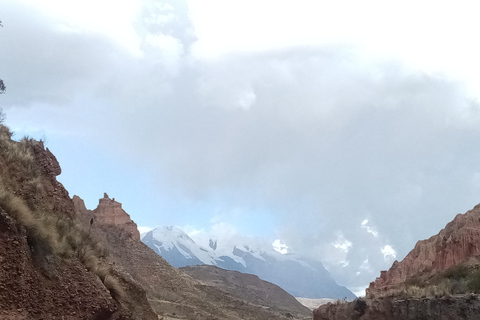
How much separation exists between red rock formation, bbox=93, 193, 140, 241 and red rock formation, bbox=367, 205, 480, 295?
51276 mm

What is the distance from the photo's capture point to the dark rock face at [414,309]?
1521 centimetres

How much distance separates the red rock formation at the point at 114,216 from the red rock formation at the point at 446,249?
51.3m

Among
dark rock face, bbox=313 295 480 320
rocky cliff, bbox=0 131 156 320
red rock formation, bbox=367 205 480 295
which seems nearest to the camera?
rocky cliff, bbox=0 131 156 320

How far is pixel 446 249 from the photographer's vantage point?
98.9 ft

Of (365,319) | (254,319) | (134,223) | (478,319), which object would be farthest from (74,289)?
(134,223)

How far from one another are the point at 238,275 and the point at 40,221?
456 ft

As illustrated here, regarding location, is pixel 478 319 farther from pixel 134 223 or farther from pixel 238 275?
pixel 238 275

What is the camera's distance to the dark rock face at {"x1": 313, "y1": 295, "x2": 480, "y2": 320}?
15211 mm

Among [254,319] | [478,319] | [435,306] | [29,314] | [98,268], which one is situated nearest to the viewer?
[29,314]

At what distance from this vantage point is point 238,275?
14275 cm

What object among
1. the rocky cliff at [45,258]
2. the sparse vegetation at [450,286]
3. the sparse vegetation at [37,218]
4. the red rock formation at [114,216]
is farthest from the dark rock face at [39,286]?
the red rock formation at [114,216]

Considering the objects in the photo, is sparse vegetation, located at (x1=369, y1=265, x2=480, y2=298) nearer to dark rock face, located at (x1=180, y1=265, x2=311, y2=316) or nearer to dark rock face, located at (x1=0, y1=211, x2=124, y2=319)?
dark rock face, located at (x1=0, y1=211, x2=124, y2=319)

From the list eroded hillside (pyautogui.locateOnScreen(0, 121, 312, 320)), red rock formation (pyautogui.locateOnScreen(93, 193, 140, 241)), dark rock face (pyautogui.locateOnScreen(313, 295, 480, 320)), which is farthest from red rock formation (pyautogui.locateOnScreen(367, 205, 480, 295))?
red rock formation (pyautogui.locateOnScreen(93, 193, 140, 241))

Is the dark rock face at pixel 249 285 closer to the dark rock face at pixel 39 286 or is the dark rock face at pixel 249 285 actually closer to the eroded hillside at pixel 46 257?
the eroded hillside at pixel 46 257
